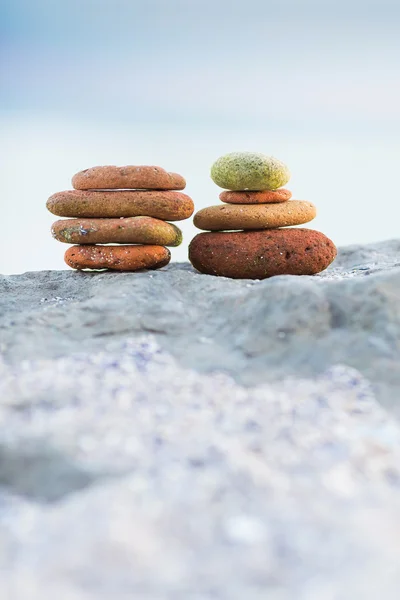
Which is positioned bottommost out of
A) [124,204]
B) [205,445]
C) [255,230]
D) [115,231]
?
[205,445]

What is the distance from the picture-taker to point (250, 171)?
580 cm

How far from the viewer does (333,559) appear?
2051mm

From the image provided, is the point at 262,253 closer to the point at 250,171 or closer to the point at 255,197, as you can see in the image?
the point at 255,197

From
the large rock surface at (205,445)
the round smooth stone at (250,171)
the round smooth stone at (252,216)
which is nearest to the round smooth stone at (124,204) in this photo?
the round smooth stone at (252,216)

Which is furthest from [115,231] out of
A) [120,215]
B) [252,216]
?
[252,216]

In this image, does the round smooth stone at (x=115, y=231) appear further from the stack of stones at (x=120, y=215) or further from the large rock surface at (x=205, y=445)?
the large rock surface at (x=205, y=445)

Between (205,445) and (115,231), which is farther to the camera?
(115,231)

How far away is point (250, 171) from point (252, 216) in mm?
413

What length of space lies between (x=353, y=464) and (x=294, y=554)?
2.03ft

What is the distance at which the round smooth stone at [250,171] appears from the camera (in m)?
5.81

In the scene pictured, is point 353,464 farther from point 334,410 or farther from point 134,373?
point 134,373

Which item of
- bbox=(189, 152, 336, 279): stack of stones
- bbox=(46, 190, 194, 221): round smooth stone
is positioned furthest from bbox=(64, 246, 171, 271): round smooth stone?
bbox=(189, 152, 336, 279): stack of stones

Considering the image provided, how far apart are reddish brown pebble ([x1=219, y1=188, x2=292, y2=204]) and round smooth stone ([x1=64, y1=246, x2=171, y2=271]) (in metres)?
0.82

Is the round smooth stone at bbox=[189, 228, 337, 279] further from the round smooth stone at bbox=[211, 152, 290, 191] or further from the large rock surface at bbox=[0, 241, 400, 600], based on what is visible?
the large rock surface at bbox=[0, 241, 400, 600]
